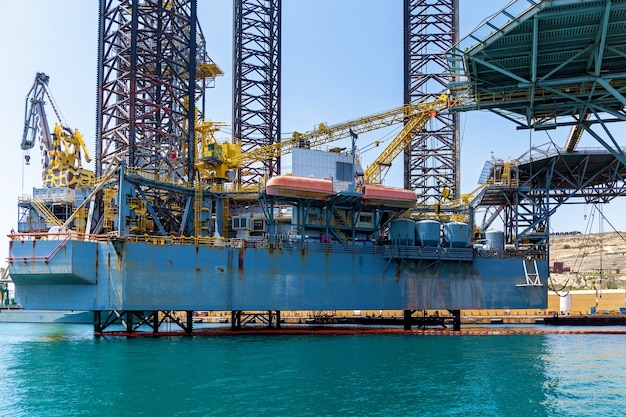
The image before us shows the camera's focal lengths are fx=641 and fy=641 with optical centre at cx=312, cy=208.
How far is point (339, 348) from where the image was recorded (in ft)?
106

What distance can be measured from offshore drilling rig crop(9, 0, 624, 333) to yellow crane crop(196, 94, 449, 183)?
0.13 m

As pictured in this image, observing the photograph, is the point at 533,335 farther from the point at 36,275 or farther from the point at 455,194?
the point at 36,275

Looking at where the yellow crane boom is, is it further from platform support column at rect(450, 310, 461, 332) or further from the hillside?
the hillside

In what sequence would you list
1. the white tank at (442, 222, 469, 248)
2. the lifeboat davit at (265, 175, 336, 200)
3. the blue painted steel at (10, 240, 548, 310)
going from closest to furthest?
the blue painted steel at (10, 240, 548, 310)
the lifeboat davit at (265, 175, 336, 200)
the white tank at (442, 222, 469, 248)

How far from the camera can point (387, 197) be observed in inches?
1623

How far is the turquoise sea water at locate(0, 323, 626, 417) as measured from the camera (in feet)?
62.1

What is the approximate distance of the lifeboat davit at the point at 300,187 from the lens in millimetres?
38500

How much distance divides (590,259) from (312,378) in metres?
97.0

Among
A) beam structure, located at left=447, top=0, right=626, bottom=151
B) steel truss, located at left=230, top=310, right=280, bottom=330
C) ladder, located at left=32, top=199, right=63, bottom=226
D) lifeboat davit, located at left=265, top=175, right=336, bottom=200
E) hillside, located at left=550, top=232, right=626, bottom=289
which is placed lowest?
steel truss, located at left=230, top=310, right=280, bottom=330

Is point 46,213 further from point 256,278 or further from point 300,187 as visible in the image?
point 300,187

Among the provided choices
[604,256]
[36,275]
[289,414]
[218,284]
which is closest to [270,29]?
[218,284]

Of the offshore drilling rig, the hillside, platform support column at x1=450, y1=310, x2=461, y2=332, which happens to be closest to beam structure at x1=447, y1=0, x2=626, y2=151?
the offshore drilling rig

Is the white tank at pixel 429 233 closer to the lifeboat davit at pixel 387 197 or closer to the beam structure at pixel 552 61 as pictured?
the lifeboat davit at pixel 387 197

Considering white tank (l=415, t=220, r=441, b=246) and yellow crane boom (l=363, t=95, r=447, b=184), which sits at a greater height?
yellow crane boom (l=363, t=95, r=447, b=184)
